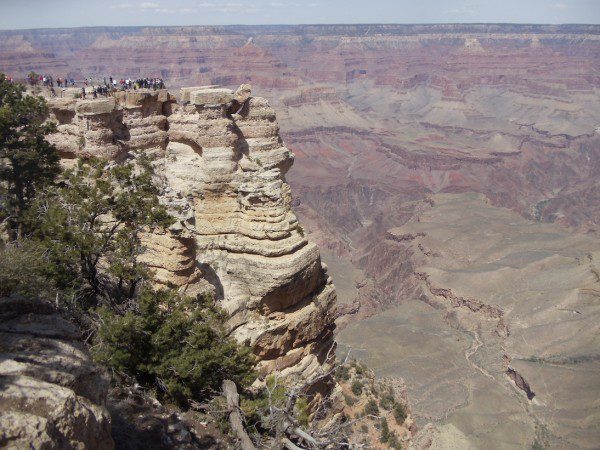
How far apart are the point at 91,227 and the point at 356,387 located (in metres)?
19.3

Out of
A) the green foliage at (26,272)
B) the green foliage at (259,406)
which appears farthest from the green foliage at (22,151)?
the green foliage at (259,406)

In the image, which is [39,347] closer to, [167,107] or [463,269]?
[167,107]

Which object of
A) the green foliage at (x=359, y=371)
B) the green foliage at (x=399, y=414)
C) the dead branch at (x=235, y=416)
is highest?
the dead branch at (x=235, y=416)

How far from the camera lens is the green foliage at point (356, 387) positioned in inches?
1081

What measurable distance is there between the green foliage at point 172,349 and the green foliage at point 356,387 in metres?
14.8

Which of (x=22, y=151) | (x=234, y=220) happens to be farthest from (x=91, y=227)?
(x=22, y=151)

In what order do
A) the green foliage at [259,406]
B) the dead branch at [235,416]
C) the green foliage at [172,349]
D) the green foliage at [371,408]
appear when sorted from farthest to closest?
the green foliage at [371,408] → the green foliage at [259,406] → the green foliage at [172,349] → the dead branch at [235,416]

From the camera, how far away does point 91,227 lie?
13.1 meters

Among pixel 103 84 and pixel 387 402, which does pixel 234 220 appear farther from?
pixel 387 402

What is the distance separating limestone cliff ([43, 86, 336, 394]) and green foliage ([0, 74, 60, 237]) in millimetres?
1229

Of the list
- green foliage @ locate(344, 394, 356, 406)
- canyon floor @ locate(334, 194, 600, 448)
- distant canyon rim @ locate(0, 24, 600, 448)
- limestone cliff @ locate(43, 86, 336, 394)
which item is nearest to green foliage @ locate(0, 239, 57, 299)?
limestone cliff @ locate(43, 86, 336, 394)

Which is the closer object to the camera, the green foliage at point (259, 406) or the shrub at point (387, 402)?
the green foliage at point (259, 406)

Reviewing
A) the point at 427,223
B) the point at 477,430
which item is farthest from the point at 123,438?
the point at 427,223

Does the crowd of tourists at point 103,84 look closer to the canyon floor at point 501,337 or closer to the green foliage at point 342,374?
the canyon floor at point 501,337
